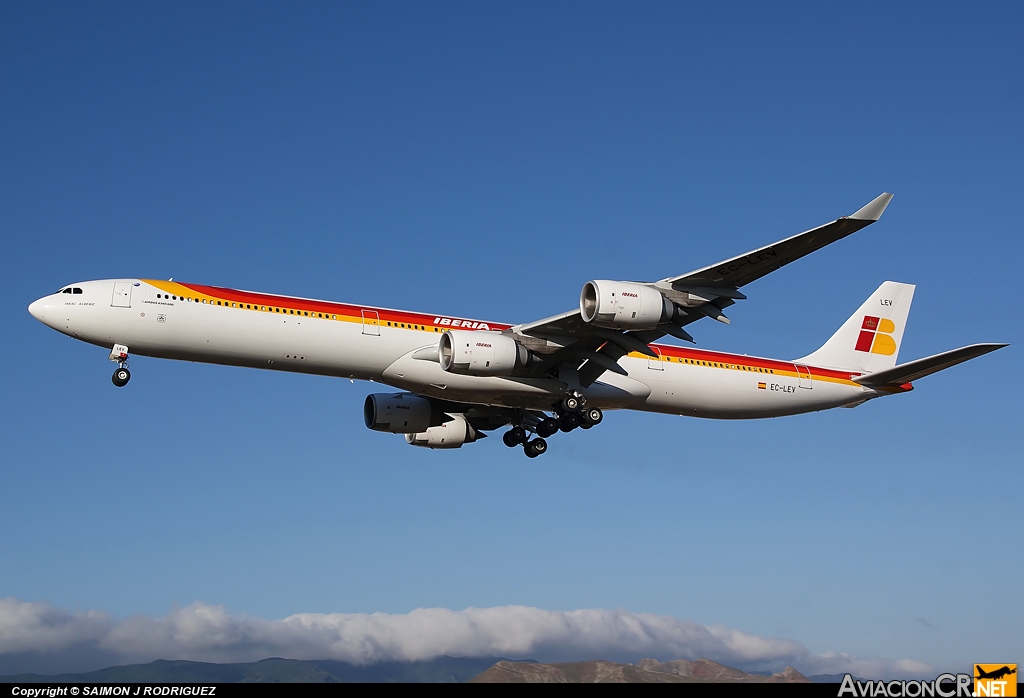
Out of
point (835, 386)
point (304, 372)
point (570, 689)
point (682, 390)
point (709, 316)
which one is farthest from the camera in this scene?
point (835, 386)

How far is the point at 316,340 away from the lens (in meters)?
34.0

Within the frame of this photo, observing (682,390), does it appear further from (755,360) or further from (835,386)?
(835,386)

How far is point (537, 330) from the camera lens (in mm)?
34906

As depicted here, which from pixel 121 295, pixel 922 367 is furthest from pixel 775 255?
pixel 121 295

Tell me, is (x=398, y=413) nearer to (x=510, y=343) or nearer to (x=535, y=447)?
(x=535, y=447)

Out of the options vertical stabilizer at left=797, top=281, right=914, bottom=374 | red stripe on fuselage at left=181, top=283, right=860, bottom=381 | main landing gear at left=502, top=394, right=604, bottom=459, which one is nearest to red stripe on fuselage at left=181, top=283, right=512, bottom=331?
red stripe on fuselage at left=181, top=283, right=860, bottom=381

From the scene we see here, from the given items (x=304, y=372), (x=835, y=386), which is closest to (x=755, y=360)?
(x=835, y=386)

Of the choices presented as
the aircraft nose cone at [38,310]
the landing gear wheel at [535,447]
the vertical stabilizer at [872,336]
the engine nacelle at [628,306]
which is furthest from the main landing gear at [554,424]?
the aircraft nose cone at [38,310]

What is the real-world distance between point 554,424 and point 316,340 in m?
10.5

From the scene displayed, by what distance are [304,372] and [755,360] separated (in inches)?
715

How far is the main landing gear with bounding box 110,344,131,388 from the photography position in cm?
3312

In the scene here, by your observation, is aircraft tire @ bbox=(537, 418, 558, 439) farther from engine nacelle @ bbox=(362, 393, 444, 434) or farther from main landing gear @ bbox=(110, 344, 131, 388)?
main landing gear @ bbox=(110, 344, 131, 388)

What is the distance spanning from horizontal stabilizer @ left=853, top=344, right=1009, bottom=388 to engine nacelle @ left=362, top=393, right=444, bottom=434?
1791 centimetres

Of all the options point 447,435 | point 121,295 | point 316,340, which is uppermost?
point 121,295
